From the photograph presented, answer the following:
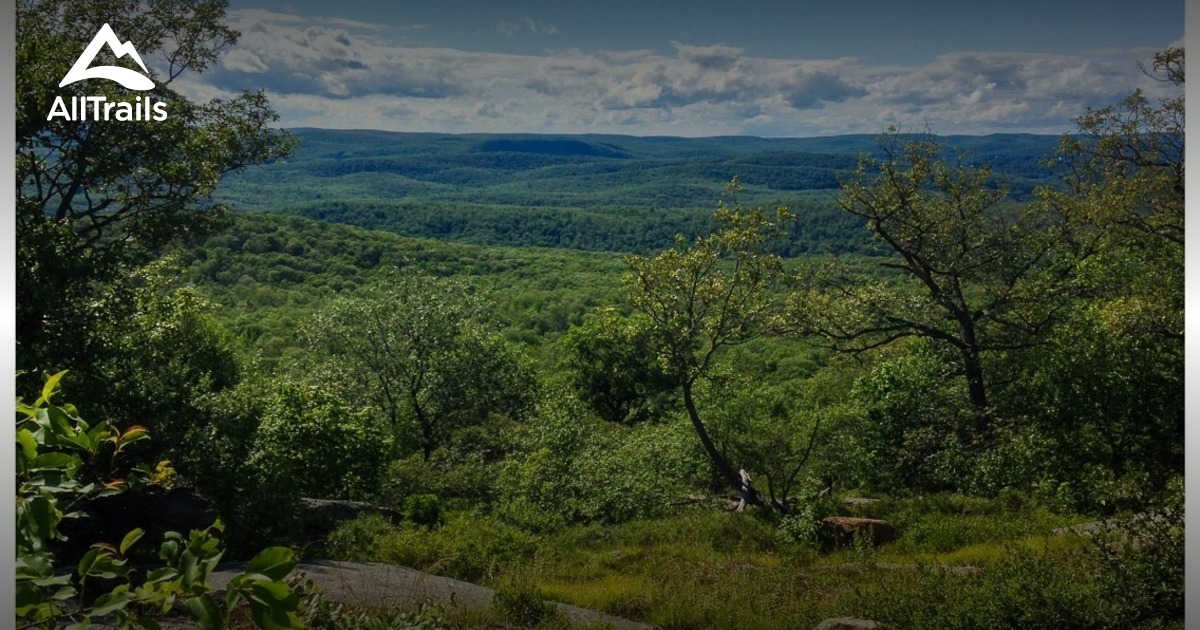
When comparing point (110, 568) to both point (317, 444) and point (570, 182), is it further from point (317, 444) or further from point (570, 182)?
point (570, 182)

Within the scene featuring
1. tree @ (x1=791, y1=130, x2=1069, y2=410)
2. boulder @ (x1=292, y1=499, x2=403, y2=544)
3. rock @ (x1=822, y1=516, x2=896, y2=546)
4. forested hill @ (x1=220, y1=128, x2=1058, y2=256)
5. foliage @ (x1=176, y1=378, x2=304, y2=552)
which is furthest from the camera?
forested hill @ (x1=220, y1=128, x2=1058, y2=256)

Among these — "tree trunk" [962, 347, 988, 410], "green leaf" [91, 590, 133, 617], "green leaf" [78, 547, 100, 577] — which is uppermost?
"green leaf" [78, 547, 100, 577]

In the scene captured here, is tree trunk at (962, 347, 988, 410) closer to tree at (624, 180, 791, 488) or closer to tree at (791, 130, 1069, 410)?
tree at (791, 130, 1069, 410)

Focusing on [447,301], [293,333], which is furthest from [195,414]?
[293,333]

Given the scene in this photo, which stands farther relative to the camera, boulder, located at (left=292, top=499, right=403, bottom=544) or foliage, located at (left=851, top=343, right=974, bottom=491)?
foliage, located at (left=851, top=343, right=974, bottom=491)

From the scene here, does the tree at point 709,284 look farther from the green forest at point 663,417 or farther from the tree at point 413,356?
the tree at point 413,356

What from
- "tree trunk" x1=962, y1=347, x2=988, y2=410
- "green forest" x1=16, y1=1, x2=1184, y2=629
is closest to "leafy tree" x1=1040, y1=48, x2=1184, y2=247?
"green forest" x1=16, y1=1, x2=1184, y2=629

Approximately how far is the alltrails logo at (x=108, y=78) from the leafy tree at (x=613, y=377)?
17.5m

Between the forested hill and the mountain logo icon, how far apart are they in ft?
10.8

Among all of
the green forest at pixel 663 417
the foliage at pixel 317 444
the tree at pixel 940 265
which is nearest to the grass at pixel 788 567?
the green forest at pixel 663 417

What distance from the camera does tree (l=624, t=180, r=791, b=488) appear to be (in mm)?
10750

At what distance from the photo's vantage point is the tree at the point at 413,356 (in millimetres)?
19391

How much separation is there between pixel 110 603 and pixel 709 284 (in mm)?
9021

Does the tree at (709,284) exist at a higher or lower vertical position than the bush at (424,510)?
higher
